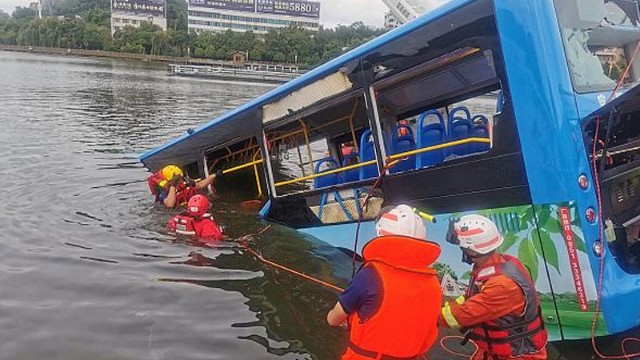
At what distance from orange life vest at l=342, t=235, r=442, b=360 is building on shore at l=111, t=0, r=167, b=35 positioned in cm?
12391

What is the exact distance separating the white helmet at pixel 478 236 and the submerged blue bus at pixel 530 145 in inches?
38.6

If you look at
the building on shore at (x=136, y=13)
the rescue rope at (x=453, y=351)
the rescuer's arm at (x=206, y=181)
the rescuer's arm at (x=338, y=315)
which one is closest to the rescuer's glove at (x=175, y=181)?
the rescuer's arm at (x=206, y=181)

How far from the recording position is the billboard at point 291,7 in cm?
13362

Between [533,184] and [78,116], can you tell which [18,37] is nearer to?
[78,116]

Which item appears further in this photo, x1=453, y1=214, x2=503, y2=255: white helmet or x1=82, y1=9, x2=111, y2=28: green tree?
x1=82, y1=9, x2=111, y2=28: green tree

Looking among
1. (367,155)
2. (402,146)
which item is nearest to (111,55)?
(367,155)

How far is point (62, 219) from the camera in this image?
9312 millimetres

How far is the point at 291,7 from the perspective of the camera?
135750mm

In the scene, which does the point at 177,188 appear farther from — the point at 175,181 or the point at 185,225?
the point at 185,225

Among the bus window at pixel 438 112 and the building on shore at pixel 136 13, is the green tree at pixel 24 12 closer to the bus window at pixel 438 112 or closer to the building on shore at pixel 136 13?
the building on shore at pixel 136 13

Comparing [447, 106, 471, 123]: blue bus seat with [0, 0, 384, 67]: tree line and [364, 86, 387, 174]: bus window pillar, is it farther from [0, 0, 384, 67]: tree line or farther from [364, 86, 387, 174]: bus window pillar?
[0, 0, 384, 67]: tree line

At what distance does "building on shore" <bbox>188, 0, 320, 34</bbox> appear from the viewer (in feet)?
421

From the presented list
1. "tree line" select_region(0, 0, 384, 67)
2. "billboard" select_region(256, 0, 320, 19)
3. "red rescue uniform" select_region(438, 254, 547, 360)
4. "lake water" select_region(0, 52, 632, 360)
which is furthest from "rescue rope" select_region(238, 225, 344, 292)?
"billboard" select_region(256, 0, 320, 19)

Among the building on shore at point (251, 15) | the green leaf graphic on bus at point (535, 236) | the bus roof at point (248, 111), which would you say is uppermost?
the building on shore at point (251, 15)
